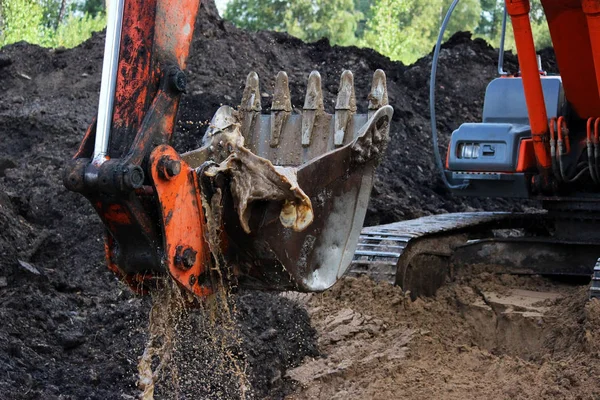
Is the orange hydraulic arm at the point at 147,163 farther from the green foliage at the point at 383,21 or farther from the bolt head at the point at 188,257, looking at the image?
the green foliage at the point at 383,21

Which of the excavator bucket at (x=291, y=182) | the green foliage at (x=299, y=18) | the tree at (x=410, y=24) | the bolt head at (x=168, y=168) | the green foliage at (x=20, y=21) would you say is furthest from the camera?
the green foliage at (x=299, y=18)

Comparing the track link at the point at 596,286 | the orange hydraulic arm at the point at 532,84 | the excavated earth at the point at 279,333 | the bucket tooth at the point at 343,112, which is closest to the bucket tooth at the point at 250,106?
the bucket tooth at the point at 343,112

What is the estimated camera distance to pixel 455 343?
16.5ft

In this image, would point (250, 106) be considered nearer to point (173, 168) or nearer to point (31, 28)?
point (173, 168)

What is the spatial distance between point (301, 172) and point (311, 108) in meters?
0.78

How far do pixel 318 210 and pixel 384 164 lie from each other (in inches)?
204

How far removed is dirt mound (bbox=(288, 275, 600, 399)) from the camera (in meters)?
4.35

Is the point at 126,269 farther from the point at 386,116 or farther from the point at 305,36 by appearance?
the point at 305,36

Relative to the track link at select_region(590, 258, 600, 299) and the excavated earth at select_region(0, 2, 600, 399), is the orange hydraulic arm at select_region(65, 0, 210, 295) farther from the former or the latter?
the track link at select_region(590, 258, 600, 299)

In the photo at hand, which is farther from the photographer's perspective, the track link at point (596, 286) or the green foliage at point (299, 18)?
the green foliage at point (299, 18)

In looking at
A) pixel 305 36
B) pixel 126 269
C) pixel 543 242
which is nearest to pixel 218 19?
pixel 543 242

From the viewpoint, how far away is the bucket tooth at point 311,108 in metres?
4.27

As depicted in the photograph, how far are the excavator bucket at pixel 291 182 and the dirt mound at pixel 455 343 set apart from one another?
891 millimetres

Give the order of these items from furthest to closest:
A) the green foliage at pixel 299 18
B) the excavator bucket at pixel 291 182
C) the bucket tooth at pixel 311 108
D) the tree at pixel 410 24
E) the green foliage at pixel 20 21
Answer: the green foliage at pixel 299 18 → the tree at pixel 410 24 → the green foliage at pixel 20 21 → the bucket tooth at pixel 311 108 → the excavator bucket at pixel 291 182
